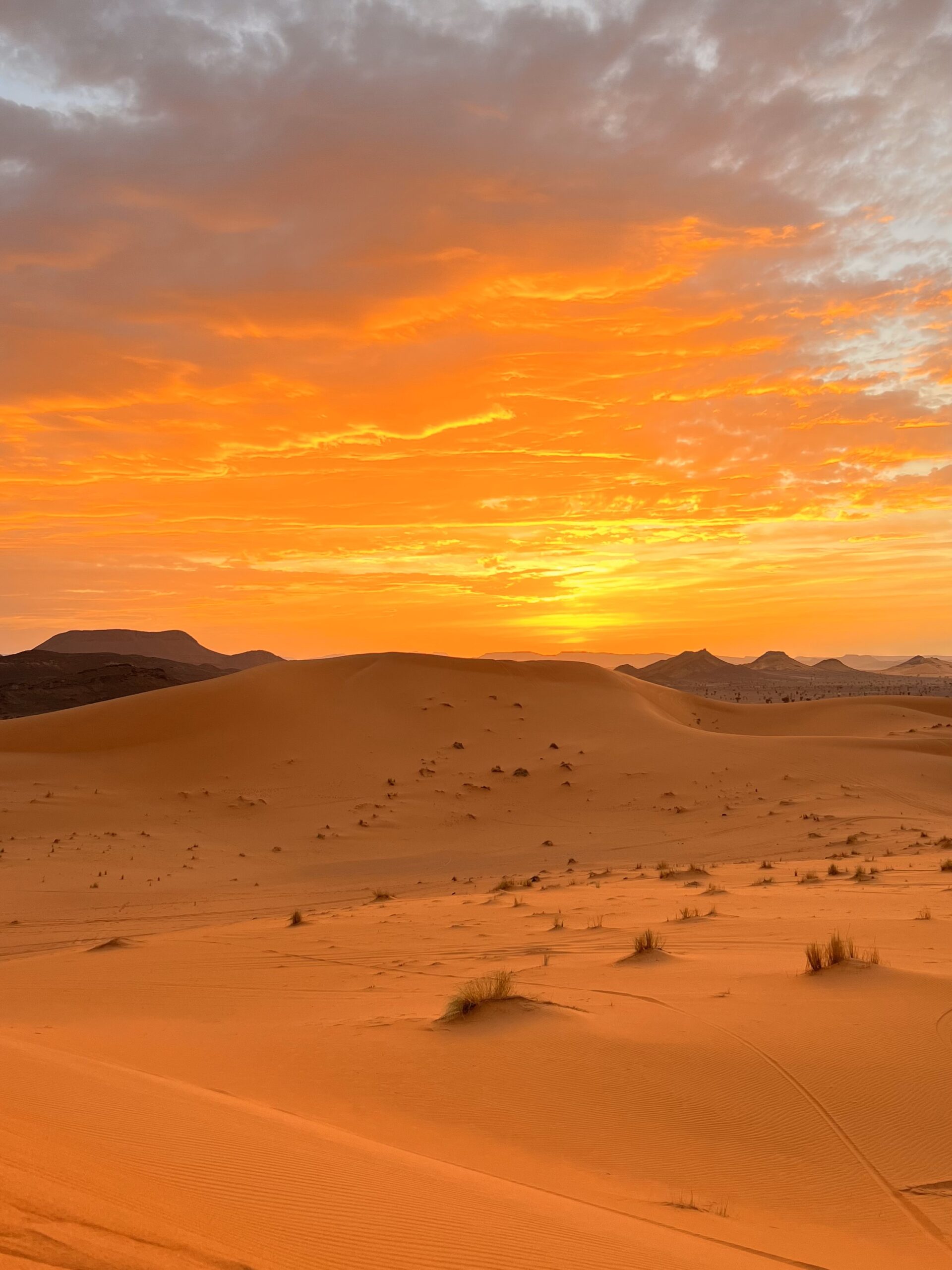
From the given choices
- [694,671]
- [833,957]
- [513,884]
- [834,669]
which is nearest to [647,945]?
[833,957]

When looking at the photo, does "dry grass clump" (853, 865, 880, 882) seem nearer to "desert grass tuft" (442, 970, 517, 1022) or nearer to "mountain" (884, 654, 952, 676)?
"desert grass tuft" (442, 970, 517, 1022)

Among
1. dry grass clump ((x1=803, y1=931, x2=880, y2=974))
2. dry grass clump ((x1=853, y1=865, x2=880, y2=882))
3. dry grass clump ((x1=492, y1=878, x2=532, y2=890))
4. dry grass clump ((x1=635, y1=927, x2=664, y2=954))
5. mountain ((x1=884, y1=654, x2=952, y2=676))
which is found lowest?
dry grass clump ((x1=492, y1=878, x2=532, y2=890))

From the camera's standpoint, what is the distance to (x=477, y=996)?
7.05m

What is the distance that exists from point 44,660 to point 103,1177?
97766mm

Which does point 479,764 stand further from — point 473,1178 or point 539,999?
point 473,1178

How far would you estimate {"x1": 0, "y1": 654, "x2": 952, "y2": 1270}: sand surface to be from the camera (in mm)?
3785

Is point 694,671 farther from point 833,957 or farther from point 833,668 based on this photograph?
point 833,957

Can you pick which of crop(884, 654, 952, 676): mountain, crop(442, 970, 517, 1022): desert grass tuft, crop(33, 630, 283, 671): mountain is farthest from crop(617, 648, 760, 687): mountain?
crop(442, 970, 517, 1022): desert grass tuft

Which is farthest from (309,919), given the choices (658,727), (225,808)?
(658,727)

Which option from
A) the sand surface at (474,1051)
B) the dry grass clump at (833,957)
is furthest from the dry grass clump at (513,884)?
the dry grass clump at (833,957)

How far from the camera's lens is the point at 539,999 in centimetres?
745

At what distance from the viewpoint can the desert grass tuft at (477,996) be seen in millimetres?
6987

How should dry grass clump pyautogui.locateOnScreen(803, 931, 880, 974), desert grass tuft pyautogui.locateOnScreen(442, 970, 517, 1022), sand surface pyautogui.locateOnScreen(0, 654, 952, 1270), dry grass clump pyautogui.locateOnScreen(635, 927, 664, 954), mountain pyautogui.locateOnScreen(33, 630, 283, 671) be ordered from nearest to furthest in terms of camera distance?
sand surface pyautogui.locateOnScreen(0, 654, 952, 1270), desert grass tuft pyautogui.locateOnScreen(442, 970, 517, 1022), dry grass clump pyautogui.locateOnScreen(803, 931, 880, 974), dry grass clump pyautogui.locateOnScreen(635, 927, 664, 954), mountain pyautogui.locateOnScreen(33, 630, 283, 671)

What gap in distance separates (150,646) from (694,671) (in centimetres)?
10134
